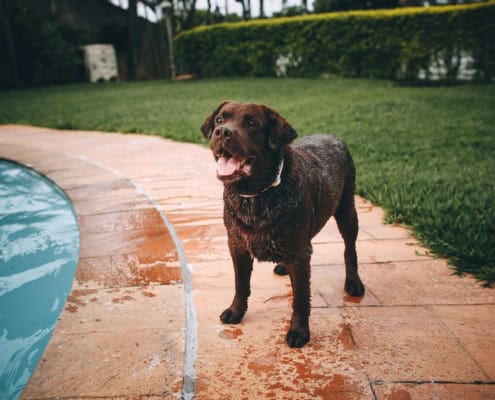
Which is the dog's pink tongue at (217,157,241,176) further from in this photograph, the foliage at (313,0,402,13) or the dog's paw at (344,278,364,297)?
the foliage at (313,0,402,13)

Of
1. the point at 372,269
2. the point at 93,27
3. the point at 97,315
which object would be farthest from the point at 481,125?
the point at 93,27

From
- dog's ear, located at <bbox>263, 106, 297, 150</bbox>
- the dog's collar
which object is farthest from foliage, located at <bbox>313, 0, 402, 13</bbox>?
the dog's collar

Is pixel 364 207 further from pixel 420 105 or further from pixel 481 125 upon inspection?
pixel 420 105

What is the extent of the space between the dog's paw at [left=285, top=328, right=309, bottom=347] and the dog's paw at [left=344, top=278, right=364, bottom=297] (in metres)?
0.60

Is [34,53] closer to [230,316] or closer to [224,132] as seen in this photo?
[224,132]

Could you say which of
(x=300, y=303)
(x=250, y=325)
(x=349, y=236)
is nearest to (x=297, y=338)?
(x=300, y=303)

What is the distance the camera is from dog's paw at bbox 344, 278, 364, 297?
270 cm

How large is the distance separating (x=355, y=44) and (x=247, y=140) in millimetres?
17678

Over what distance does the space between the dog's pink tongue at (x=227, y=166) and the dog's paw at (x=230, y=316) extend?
2.94 feet

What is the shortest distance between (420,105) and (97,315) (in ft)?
32.6

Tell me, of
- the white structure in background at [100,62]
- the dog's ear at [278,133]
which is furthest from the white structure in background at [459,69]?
the white structure in background at [100,62]

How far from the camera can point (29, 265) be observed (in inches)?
150

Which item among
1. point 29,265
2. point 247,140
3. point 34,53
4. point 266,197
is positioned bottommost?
point 29,265

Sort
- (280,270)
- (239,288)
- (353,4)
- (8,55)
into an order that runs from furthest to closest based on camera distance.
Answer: (353,4) → (8,55) → (280,270) → (239,288)
